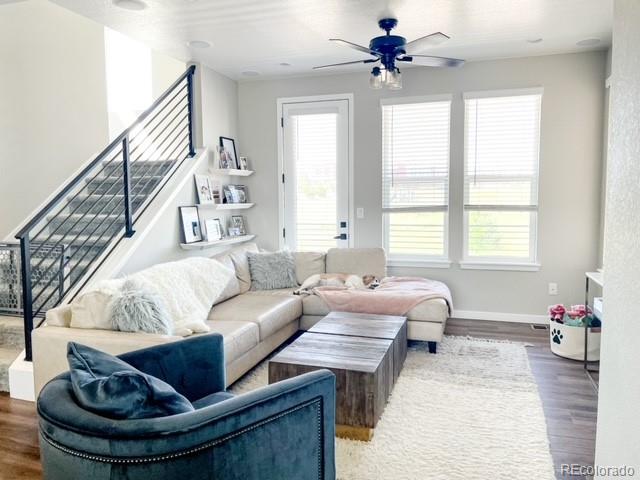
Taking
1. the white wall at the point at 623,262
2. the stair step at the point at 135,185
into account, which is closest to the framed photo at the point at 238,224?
the stair step at the point at 135,185

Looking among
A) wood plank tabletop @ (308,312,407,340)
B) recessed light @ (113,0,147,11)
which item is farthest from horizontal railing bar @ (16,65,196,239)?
wood plank tabletop @ (308,312,407,340)

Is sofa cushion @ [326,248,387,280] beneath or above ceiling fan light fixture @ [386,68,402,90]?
beneath

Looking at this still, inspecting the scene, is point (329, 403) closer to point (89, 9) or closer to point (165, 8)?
point (165, 8)

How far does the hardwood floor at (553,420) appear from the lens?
235cm

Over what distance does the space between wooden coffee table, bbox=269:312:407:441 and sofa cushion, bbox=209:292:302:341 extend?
18.4 inches

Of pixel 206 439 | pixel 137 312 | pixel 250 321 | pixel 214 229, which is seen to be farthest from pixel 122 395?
pixel 214 229

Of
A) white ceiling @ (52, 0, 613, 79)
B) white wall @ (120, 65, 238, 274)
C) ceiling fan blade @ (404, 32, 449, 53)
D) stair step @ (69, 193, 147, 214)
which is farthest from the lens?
stair step @ (69, 193, 147, 214)

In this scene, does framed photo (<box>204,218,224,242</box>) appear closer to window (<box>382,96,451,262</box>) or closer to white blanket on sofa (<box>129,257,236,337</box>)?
white blanket on sofa (<box>129,257,236,337</box>)

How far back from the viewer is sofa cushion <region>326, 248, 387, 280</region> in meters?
4.95

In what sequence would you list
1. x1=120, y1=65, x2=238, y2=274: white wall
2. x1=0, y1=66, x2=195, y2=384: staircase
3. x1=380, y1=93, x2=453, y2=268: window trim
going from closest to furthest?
x1=0, y1=66, x2=195, y2=384: staircase
x1=120, y1=65, x2=238, y2=274: white wall
x1=380, y1=93, x2=453, y2=268: window trim

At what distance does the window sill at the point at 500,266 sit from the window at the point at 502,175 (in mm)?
23

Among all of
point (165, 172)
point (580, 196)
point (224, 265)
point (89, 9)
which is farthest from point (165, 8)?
point (580, 196)

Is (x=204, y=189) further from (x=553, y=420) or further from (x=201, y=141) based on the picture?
(x=553, y=420)

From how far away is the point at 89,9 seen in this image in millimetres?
3402
